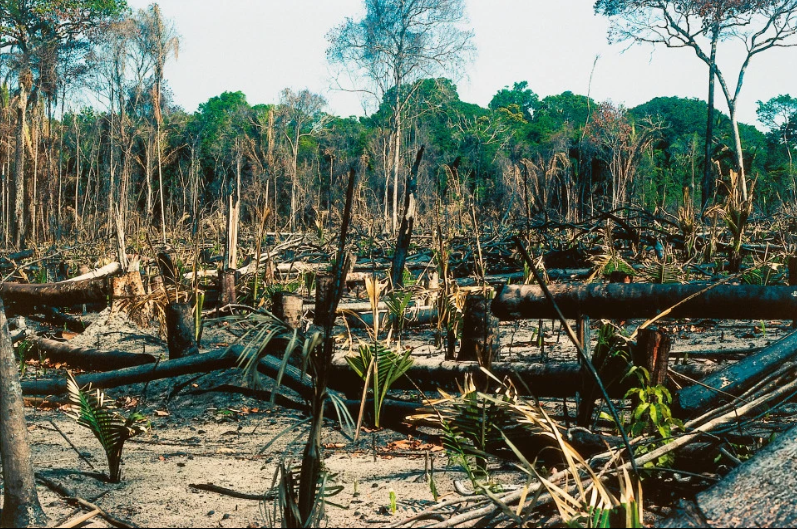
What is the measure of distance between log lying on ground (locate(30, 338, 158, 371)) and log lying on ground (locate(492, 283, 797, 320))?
7.73 feet

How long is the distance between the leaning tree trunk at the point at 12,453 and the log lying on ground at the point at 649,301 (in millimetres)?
2637

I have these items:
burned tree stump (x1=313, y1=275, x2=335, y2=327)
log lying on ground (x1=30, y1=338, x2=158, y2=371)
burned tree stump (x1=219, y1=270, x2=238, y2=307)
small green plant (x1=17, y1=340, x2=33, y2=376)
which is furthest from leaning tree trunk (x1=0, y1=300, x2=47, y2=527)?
burned tree stump (x1=219, y1=270, x2=238, y2=307)

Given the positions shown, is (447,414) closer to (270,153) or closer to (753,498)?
(753,498)

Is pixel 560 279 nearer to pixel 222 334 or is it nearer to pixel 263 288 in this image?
pixel 263 288

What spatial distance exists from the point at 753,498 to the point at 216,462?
80.7 inches

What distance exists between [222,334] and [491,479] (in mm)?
4187

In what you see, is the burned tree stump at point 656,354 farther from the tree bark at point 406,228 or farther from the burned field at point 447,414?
the tree bark at point 406,228

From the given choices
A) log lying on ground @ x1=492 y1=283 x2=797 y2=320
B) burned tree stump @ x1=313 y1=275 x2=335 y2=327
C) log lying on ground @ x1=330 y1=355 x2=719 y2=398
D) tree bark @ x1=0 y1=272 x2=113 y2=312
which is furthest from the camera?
tree bark @ x1=0 y1=272 x2=113 y2=312

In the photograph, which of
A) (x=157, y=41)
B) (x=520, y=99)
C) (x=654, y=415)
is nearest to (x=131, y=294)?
(x=654, y=415)

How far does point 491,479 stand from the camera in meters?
2.45

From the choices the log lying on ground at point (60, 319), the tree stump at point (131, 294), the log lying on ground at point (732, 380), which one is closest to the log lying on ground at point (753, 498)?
the log lying on ground at point (732, 380)

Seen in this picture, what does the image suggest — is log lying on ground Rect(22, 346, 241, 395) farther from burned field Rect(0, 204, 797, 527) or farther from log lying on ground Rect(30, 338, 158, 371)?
log lying on ground Rect(30, 338, 158, 371)

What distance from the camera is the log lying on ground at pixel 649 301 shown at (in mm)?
3766

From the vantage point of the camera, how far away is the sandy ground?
222 cm
